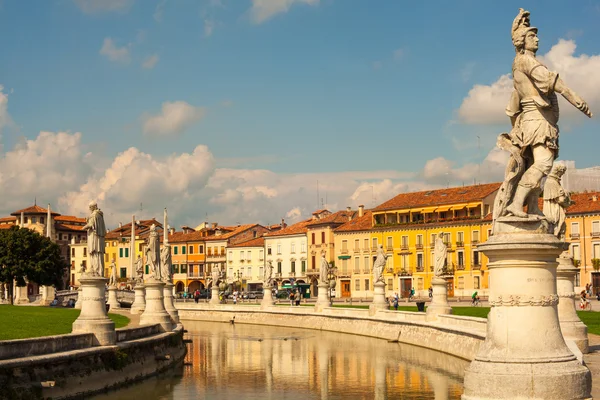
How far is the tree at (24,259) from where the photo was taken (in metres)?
70.4

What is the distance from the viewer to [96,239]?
2392 centimetres

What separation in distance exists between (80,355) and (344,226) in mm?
75662

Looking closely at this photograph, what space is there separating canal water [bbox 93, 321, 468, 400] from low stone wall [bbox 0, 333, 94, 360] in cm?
153

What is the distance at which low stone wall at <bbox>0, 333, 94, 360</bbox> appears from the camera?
18.2 meters

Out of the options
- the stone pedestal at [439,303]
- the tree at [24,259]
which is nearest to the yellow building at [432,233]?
the tree at [24,259]

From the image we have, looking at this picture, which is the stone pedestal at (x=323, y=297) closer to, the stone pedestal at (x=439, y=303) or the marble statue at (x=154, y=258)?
the marble statue at (x=154, y=258)

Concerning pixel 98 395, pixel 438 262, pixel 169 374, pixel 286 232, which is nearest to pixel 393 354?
pixel 438 262

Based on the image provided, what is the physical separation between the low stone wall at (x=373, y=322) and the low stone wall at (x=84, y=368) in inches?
413

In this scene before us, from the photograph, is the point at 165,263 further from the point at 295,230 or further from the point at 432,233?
the point at 295,230

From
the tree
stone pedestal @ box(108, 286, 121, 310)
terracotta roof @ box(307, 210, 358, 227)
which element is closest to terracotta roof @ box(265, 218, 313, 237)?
terracotta roof @ box(307, 210, 358, 227)

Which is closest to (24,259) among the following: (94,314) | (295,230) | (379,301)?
(379,301)

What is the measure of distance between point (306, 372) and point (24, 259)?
49311 millimetres

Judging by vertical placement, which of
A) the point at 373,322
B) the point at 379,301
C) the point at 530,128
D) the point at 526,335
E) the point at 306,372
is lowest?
the point at 306,372

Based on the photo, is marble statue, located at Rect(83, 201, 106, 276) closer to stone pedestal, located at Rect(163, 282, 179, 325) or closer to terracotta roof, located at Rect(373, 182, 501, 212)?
stone pedestal, located at Rect(163, 282, 179, 325)
